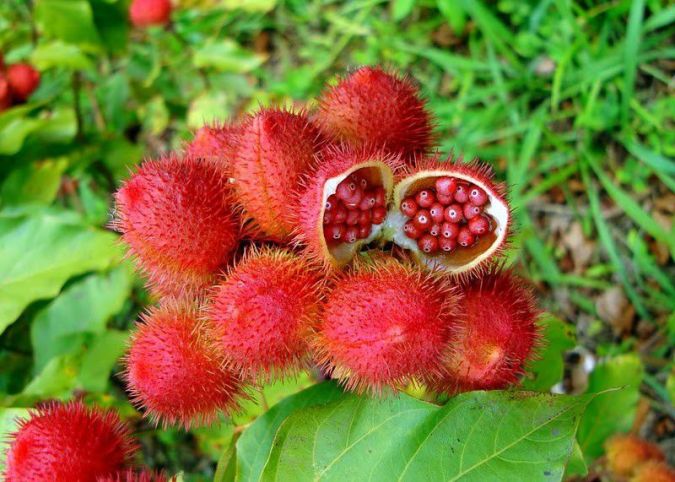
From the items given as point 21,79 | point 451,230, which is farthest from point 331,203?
point 21,79

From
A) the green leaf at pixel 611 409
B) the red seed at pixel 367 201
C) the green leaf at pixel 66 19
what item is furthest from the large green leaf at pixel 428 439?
the green leaf at pixel 66 19

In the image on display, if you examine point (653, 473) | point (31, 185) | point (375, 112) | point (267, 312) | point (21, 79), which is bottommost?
point (653, 473)

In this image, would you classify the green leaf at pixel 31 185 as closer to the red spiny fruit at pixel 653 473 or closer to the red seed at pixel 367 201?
the red seed at pixel 367 201

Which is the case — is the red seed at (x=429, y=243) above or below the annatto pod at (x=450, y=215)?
below

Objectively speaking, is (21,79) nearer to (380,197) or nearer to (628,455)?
(380,197)

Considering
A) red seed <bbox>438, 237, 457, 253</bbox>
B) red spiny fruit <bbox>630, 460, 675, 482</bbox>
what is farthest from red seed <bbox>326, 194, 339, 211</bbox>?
red spiny fruit <bbox>630, 460, 675, 482</bbox>

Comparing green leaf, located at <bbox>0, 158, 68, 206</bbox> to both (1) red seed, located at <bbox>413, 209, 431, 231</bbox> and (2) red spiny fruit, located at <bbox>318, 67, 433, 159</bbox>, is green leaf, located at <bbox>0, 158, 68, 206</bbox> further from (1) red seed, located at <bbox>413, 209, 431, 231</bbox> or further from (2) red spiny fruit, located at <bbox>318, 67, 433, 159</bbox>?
(1) red seed, located at <bbox>413, 209, 431, 231</bbox>
